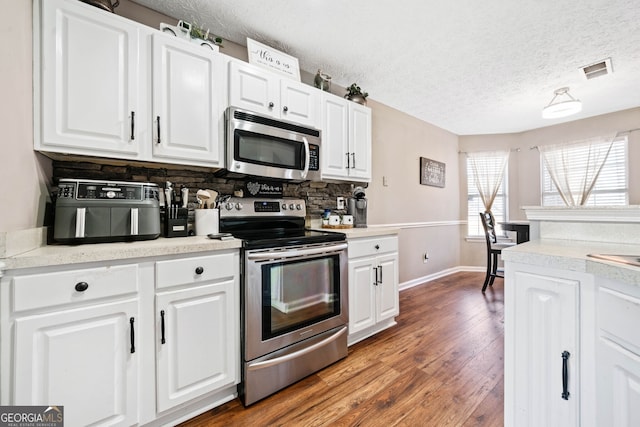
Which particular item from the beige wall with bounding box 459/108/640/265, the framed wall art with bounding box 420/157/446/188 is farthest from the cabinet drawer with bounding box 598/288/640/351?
the beige wall with bounding box 459/108/640/265

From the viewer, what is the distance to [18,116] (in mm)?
1139

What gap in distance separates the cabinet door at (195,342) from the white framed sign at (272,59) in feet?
5.34

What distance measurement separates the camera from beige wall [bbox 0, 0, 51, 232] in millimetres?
1053

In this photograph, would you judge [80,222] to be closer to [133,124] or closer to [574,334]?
[133,124]

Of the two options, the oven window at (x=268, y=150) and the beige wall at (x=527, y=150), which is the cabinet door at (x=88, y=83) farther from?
the beige wall at (x=527, y=150)

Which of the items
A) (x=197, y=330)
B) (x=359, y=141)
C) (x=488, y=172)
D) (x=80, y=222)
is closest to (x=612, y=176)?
(x=488, y=172)

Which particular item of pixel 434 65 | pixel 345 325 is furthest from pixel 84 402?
pixel 434 65

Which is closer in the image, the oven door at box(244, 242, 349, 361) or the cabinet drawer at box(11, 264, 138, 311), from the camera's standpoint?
the cabinet drawer at box(11, 264, 138, 311)

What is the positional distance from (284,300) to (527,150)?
16.2 ft

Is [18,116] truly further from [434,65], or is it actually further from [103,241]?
[434,65]

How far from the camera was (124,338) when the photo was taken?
118cm

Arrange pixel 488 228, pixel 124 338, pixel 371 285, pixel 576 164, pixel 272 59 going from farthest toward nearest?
pixel 576 164, pixel 488 228, pixel 371 285, pixel 272 59, pixel 124 338

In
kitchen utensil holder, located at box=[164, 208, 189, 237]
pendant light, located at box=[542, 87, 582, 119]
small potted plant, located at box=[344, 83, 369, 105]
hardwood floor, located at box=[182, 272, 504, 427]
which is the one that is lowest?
hardwood floor, located at box=[182, 272, 504, 427]

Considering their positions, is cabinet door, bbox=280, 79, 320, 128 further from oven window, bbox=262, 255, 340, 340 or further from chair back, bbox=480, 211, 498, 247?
chair back, bbox=480, 211, 498, 247
